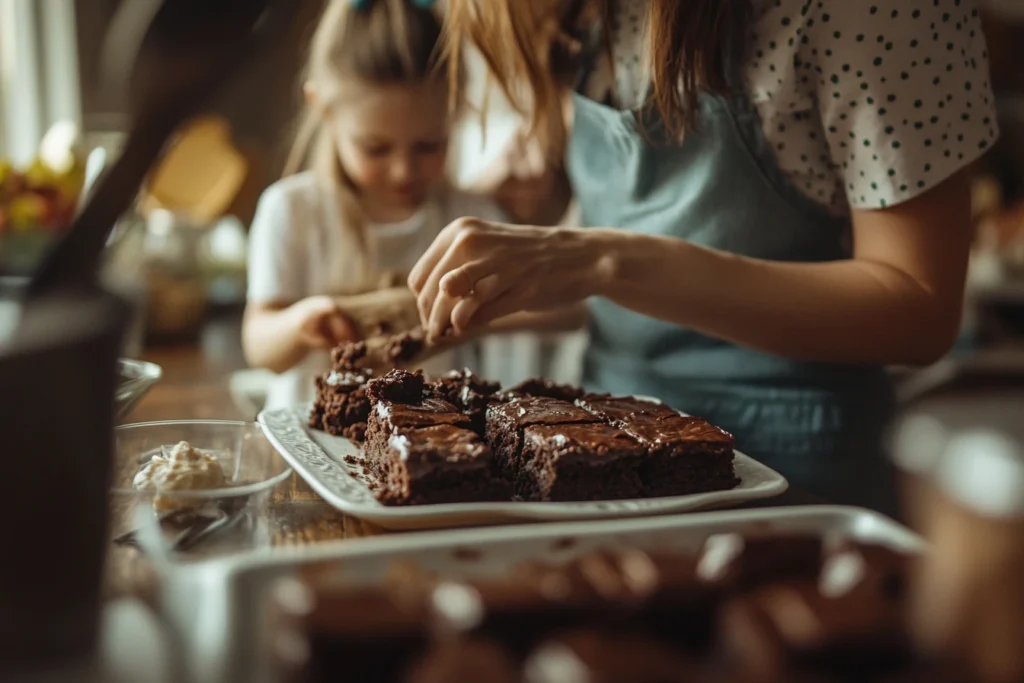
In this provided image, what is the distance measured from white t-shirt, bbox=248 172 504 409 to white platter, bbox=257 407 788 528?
88 cm

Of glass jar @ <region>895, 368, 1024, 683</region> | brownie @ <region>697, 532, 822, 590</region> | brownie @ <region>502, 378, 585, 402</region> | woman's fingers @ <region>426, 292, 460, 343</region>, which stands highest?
woman's fingers @ <region>426, 292, 460, 343</region>

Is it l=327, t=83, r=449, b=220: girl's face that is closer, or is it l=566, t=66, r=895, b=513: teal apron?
l=566, t=66, r=895, b=513: teal apron

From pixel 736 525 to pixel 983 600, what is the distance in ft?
0.78

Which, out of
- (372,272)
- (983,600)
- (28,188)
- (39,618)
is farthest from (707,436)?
(28,188)

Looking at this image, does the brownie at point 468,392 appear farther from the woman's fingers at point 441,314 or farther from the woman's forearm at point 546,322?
the woman's forearm at point 546,322

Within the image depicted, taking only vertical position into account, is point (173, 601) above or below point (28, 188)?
below

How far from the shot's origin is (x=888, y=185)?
1.13 meters

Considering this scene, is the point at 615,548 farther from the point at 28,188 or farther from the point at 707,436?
the point at 28,188

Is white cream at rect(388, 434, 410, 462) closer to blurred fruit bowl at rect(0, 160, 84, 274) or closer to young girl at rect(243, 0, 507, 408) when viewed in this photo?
young girl at rect(243, 0, 507, 408)

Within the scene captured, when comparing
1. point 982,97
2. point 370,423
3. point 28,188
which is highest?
point 982,97

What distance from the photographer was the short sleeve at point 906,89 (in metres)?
1.11

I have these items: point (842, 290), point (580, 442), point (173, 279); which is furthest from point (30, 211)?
point (842, 290)

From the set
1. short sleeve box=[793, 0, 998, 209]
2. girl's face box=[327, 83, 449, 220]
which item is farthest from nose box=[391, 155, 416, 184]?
short sleeve box=[793, 0, 998, 209]

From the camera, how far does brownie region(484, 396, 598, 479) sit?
1.01 meters
